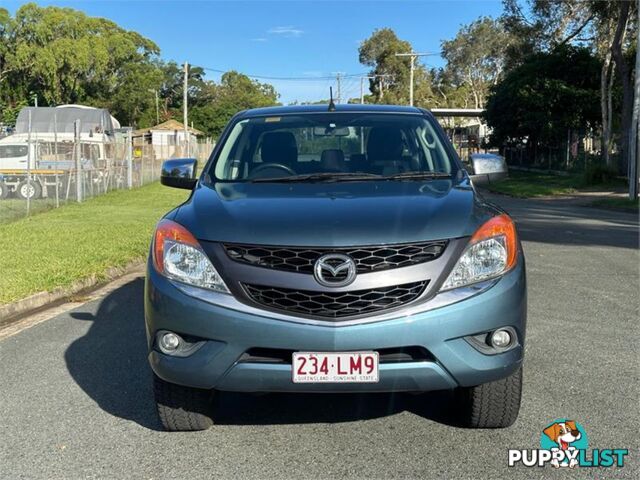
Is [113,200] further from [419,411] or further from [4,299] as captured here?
[419,411]

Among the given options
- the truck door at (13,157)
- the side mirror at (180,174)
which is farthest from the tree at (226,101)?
the side mirror at (180,174)

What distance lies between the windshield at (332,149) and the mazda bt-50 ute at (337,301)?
3.02 ft

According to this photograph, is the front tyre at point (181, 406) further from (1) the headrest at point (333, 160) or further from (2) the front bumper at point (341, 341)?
(1) the headrest at point (333, 160)

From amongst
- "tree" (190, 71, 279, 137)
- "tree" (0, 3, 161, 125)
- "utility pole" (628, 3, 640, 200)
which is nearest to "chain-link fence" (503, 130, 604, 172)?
"utility pole" (628, 3, 640, 200)

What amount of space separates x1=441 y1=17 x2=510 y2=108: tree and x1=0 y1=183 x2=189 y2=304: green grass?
52.6 meters

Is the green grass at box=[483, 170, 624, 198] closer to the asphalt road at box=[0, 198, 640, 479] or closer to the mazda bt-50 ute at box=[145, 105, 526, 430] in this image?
the asphalt road at box=[0, 198, 640, 479]

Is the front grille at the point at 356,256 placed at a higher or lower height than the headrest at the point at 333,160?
lower

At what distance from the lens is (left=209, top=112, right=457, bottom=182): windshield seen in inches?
184

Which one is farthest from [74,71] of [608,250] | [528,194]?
[608,250]

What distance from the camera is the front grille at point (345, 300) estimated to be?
129 inches

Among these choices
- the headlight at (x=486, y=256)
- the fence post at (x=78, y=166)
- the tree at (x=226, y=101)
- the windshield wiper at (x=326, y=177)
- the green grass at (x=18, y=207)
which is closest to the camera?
the headlight at (x=486, y=256)

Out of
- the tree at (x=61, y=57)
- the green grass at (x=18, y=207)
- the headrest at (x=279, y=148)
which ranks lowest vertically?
the green grass at (x=18, y=207)

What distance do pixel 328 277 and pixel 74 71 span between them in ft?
200

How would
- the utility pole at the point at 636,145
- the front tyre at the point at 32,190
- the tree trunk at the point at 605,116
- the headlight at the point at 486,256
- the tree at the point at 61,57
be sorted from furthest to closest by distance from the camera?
the tree at the point at 61,57, the tree trunk at the point at 605,116, the utility pole at the point at 636,145, the front tyre at the point at 32,190, the headlight at the point at 486,256
